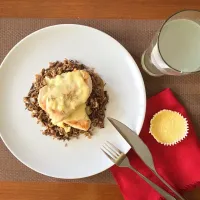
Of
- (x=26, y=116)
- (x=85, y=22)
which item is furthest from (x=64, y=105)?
(x=85, y=22)

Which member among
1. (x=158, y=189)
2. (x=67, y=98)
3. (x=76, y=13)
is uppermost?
(x=76, y=13)

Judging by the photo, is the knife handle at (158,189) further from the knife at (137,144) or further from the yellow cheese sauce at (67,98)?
the yellow cheese sauce at (67,98)

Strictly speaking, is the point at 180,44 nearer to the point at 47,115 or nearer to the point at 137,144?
the point at 137,144

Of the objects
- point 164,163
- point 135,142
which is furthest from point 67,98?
point 164,163

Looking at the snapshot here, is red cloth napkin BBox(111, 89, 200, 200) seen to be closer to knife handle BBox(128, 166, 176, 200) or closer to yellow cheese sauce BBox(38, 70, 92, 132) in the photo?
knife handle BBox(128, 166, 176, 200)

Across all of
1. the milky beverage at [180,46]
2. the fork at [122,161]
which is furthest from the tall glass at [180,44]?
the fork at [122,161]

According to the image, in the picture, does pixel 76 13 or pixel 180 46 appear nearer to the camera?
pixel 180 46
